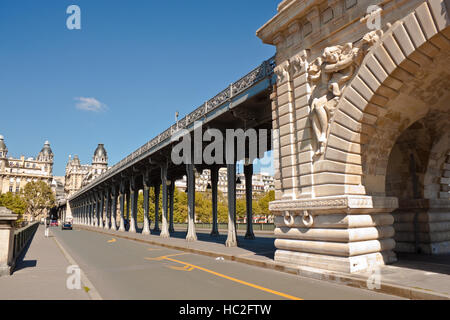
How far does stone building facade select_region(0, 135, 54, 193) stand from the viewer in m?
136

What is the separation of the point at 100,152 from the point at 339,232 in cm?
14847

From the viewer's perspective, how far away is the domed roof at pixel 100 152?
14512 cm

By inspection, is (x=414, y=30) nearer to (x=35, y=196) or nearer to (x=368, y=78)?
(x=368, y=78)

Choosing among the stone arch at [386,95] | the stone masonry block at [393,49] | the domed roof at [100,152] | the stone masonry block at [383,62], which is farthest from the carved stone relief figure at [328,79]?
the domed roof at [100,152]

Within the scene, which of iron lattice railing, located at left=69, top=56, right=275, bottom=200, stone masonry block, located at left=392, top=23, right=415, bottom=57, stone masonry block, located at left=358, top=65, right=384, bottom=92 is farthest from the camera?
iron lattice railing, located at left=69, top=56, right=275, bottom=200

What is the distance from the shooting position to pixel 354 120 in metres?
9.84

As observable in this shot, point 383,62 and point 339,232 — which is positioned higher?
point 383,62

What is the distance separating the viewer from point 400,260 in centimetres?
1133

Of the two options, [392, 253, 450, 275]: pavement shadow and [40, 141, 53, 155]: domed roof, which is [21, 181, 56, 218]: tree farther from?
[392, 253, 450, 275]: pavement shadow

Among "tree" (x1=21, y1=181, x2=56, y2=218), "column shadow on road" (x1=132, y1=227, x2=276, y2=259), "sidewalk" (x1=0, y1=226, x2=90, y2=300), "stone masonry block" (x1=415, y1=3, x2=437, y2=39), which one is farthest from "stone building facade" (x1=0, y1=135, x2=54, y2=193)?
"stone masonry block" (x1=415, y1=3, x2=437, y2=39)

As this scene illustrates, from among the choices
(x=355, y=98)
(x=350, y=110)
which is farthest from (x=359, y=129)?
(x=355, y=98)

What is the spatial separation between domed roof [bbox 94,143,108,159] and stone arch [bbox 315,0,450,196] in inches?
5779

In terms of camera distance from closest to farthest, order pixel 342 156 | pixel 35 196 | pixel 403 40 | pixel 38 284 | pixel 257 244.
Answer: pixel 403 40 < pixel 38 284 < pixel 342 156 < pixel 257 244 < pixel 35 196
